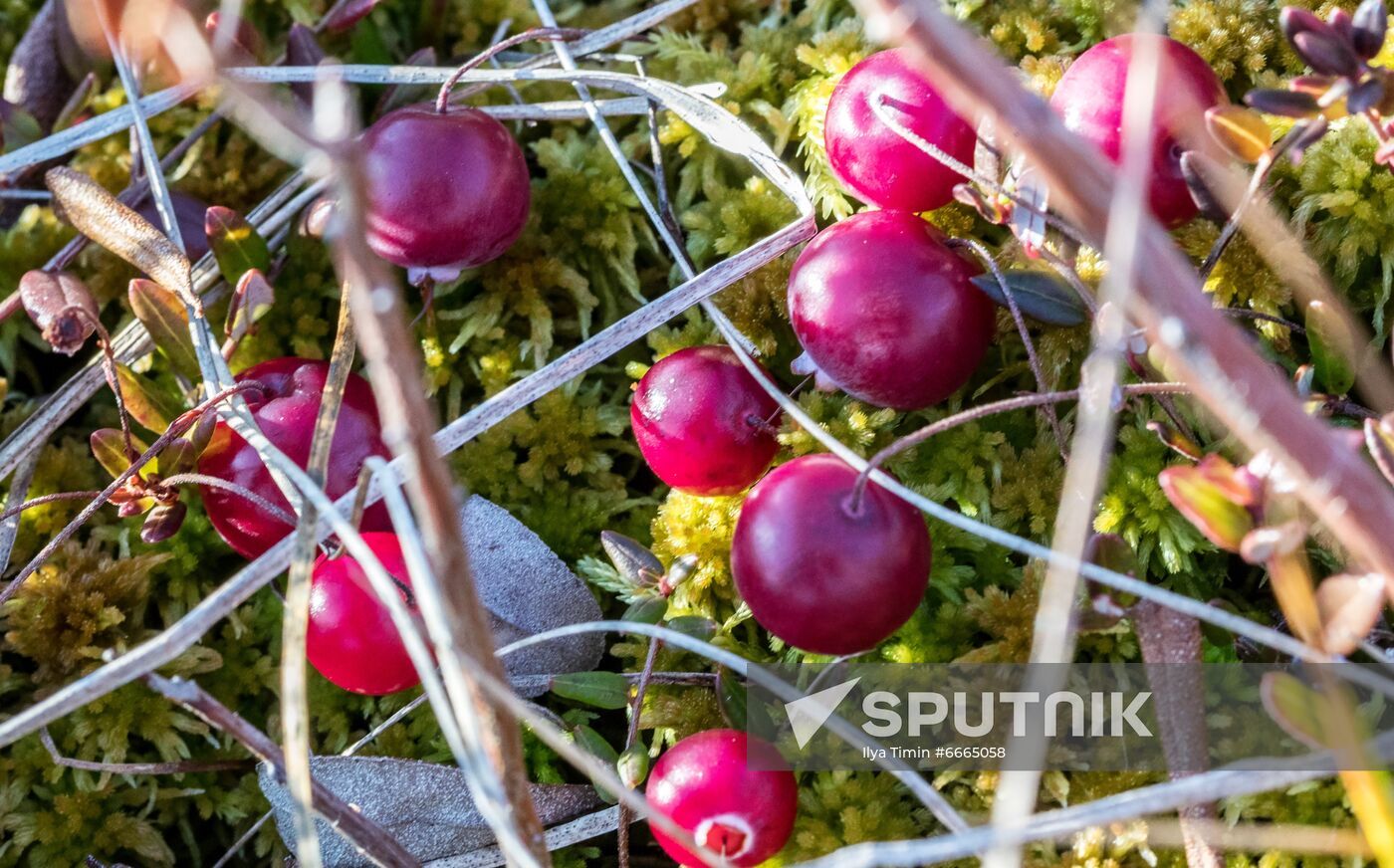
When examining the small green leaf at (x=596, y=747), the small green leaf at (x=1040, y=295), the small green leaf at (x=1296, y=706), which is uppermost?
the small green leaf at (x=1040, y=295)

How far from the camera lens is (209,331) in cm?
171

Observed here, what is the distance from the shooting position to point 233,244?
5.89 ft

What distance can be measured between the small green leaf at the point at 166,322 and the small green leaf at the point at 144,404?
2.2 inches

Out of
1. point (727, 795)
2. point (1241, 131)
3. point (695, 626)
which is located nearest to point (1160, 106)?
point (1241, 131)

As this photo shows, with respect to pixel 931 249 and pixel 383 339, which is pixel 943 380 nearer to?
pixel 931 249

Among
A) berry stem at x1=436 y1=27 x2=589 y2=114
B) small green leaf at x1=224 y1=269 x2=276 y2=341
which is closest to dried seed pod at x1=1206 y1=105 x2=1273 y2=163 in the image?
berry stem at x1=436 y1=27 x2=589 y2=114

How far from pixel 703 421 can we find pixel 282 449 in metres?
0.60

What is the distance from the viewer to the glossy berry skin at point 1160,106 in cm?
132

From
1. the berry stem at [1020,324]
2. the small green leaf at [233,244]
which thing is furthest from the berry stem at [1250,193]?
the small green leaf at [233,244]

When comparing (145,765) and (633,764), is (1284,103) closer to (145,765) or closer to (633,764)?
(633,764)

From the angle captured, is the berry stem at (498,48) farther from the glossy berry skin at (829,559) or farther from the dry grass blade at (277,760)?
the dry grass blade at (277,760)

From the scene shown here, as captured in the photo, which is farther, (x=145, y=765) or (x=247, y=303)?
(x=247, y=303)

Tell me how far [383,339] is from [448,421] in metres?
0.97

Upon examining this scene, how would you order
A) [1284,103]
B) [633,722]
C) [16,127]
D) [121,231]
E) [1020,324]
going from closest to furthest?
1. [1284,103]
2. [1020,324]
3. [633,722]
4. [121,231]
5. [16,127]
